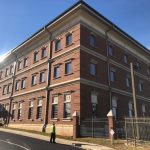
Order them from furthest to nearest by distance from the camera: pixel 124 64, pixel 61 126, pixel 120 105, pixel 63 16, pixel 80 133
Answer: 1. pixel 124 64
2. pixel 120 105
3. pixel 63 16
4. pixel 61 126
5. pixel 80 133

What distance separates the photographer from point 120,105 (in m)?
27.9

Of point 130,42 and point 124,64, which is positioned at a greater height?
point 130,42

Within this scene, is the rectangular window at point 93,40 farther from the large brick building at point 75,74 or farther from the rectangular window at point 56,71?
the rectangular window at point 56,71

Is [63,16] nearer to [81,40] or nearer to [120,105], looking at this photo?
[81,40]

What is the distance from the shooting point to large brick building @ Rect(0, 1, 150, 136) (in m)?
23.4

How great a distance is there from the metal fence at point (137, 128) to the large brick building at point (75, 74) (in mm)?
5321

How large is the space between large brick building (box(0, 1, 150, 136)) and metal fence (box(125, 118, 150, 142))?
5.32m

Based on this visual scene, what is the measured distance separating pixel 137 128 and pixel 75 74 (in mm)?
9782

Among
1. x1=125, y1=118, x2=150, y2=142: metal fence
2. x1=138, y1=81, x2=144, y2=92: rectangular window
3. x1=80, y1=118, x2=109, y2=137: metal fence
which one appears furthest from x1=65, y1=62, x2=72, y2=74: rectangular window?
x1=138, y1=81, x2=144, y2=92: rectangular window

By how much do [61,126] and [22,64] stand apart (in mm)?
16292

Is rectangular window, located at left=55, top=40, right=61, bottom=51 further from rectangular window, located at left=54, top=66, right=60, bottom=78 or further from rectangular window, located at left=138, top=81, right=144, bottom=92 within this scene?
rectangular window, located at left=138, top=81, right=144, bottom=92

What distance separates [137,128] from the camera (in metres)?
15.8

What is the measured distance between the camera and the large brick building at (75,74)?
76.8ft

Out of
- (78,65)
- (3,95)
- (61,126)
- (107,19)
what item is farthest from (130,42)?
(3,95)
